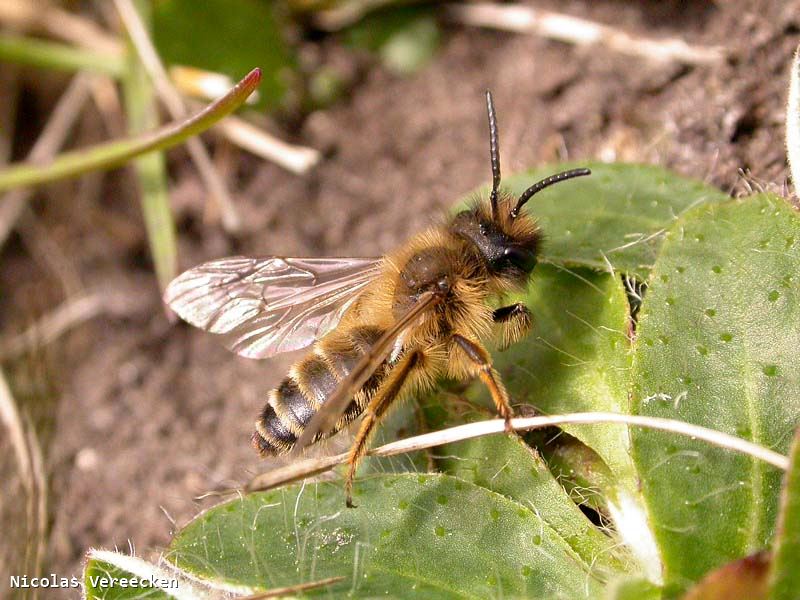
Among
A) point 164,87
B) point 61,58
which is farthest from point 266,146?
point 61,58

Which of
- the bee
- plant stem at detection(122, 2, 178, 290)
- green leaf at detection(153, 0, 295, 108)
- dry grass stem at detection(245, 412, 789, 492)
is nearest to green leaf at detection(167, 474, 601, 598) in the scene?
dry grass stem at detection(245, 412, 789, 492)

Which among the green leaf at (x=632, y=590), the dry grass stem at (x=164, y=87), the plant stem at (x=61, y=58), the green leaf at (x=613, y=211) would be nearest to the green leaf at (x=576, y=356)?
the green leaf at (x=613, y=211)

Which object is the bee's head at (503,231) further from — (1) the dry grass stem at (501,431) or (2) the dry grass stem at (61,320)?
(2) the dry grass stem at (61,320)

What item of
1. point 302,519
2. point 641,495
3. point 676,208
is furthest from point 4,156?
point 641,495

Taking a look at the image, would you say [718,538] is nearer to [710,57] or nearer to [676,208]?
[676,208]

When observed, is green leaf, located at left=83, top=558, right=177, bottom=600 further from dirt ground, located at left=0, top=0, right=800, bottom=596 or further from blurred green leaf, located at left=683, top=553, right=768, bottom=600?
blurred green leaf, located at left=683, top=553, right=768, bottom=600

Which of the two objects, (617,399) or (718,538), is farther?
(617,399)
